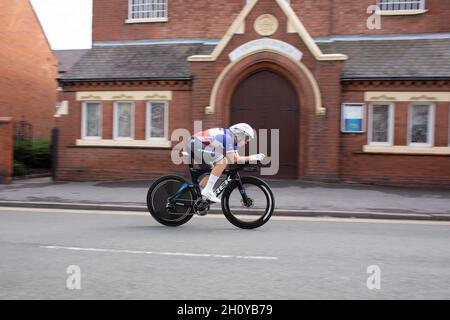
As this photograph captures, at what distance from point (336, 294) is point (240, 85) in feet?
36.2

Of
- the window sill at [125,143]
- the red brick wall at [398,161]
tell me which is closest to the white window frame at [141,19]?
the window sill at [125,143]

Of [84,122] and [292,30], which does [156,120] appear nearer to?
[84,122]

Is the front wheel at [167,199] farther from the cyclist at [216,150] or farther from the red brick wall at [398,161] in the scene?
the red brick wall at [398,161]

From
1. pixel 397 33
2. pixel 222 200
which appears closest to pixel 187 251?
pixel 222 200

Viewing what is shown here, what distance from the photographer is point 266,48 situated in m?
14.0

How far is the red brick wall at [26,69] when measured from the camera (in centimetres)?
2262

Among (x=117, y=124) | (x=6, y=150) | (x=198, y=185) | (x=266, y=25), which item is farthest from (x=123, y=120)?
(x=198, y=185)

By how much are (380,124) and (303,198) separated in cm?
474

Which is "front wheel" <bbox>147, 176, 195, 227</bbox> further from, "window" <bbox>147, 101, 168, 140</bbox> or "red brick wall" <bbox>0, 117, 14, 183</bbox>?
"red brick wall" <bbox>0, 117, 14, 183</bbox>

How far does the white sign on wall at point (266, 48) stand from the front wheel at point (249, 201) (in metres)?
7.43

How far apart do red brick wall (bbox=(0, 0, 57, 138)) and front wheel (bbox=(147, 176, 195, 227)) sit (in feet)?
58.6

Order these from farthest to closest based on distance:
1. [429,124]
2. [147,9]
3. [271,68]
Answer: [147,9] → [271,68] → [429,124]
